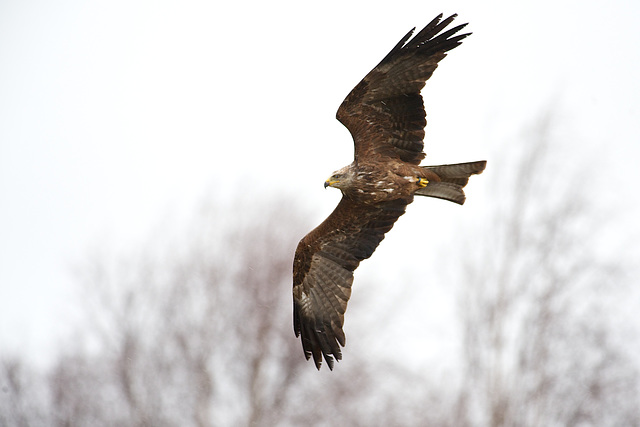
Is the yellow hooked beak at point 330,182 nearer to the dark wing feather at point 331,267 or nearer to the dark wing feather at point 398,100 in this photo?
the dark wing feather at point 398,100

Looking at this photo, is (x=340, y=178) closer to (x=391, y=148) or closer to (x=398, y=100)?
(x=391, y=148)

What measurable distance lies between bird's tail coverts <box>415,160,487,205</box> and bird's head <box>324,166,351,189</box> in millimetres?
703

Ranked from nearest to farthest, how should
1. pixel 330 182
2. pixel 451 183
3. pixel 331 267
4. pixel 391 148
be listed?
pixel 330 182, pixel 391 148, pixel 451 183, pixel 331 267

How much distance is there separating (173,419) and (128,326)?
271cm

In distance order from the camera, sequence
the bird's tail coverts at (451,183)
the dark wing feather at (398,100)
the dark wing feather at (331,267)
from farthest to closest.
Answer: the dark wing feather at (331,267), the bird's tail coverts at (451,183), the dark wing feather at (398,100)

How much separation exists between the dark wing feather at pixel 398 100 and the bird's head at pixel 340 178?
233 mm

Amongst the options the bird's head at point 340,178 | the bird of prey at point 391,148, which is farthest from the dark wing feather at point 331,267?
the bird's head at point 340,178

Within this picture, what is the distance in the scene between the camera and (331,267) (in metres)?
10.8

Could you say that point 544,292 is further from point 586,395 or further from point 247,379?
point 247,379

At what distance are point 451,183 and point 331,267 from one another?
1.51 meters

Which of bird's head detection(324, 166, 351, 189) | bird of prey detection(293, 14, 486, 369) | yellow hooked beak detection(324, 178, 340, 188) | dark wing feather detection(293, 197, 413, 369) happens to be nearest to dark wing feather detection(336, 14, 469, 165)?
bird of prey detection(293, 14, 486, 369)

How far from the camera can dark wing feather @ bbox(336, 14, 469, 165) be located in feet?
32.1

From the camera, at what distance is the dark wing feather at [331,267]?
1058 centimetres

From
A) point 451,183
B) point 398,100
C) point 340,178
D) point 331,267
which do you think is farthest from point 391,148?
point 331,267
